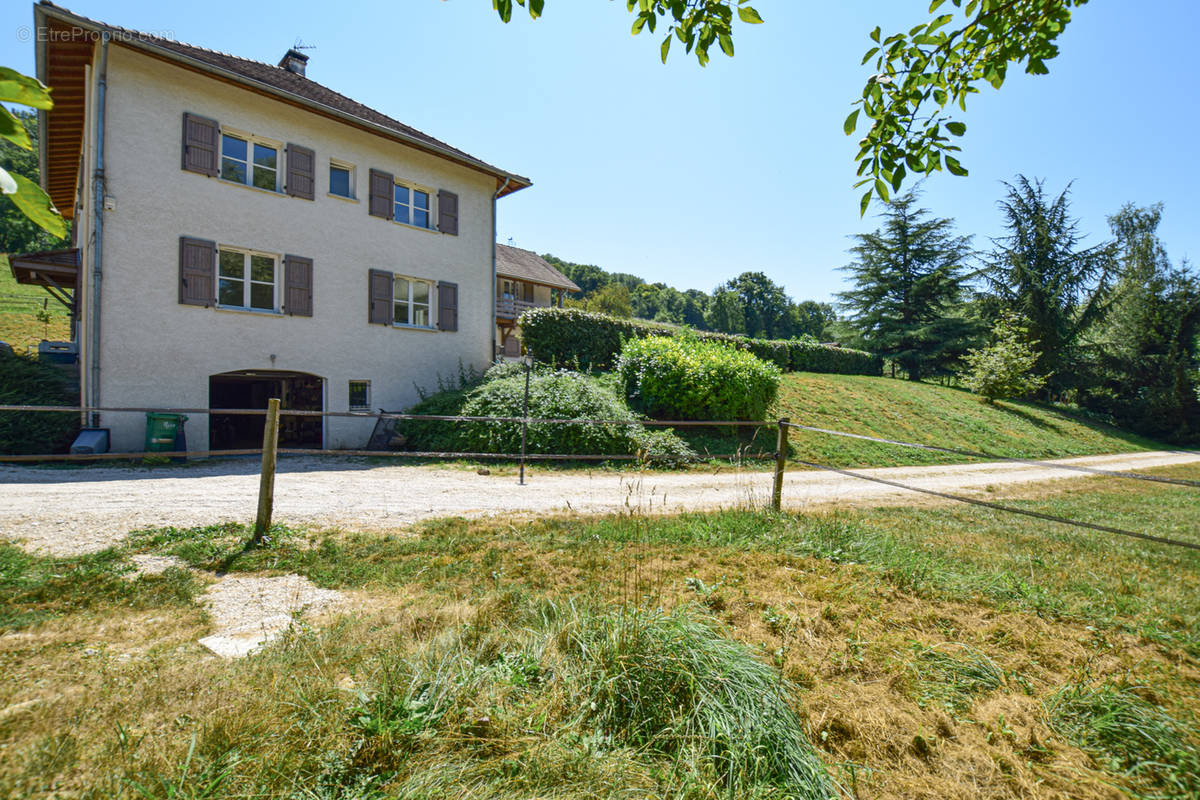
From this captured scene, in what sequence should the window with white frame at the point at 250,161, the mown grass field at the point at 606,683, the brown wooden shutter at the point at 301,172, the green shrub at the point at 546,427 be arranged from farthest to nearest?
the brown wooden shutter at the point at 301,172
the window with white frame at the point at 250,161
the green shrub at the point at 546,427
the mown grass field at the point at 606,683

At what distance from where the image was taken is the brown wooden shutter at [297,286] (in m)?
12.4

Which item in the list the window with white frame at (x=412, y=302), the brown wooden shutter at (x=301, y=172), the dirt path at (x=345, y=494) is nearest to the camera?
the dirt path at (x=345, y=494)

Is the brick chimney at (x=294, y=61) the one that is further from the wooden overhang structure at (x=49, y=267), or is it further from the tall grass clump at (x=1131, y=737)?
the tall grass clump at (x=1131, y=737)

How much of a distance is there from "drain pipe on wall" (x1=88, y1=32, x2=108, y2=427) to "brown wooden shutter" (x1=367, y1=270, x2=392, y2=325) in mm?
5117

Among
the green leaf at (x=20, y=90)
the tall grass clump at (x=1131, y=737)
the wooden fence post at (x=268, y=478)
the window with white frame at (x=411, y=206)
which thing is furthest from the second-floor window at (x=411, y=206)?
the tall grass clump at (x=1131, y=737)

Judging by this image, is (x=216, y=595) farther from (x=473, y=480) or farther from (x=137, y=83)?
(x=137, y=83)

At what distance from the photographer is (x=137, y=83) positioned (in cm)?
1051

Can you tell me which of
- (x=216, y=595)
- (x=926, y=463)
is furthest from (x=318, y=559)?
(x=926, y=463)

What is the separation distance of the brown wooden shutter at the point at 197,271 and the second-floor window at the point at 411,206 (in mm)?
4508

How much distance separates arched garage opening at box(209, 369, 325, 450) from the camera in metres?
13.0

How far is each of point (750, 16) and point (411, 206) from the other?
1379 centimetres

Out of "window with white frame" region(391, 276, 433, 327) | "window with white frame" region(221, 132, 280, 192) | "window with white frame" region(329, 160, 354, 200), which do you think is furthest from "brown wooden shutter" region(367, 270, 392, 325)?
"window with white frame" region(221, 132, 280, 192)

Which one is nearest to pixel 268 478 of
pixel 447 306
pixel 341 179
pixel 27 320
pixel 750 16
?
pixel 750 16

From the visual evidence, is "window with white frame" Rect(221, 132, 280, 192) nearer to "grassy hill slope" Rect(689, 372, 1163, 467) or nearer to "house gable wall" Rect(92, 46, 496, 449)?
"house gable wall" Rect(92, 46, 496, 449)
